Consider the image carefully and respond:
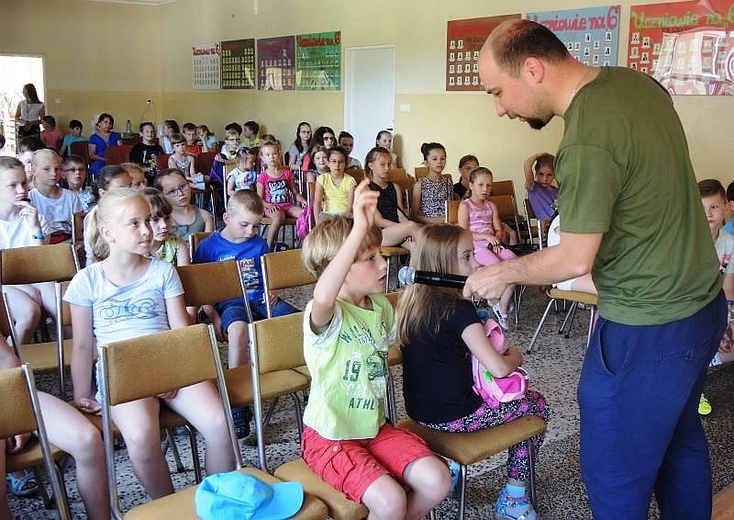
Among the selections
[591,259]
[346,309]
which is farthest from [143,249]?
[591,259]

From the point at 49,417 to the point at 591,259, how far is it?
1.55 m

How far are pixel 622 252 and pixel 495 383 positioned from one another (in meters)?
0.71

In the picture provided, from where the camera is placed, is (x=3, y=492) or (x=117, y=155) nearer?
(x=3, y=492)

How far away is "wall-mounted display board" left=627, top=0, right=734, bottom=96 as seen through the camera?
5652mm

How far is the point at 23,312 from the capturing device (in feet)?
10.7

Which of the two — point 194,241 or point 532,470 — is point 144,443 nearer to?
point 532,470

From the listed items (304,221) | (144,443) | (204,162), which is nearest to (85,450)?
(144,443)

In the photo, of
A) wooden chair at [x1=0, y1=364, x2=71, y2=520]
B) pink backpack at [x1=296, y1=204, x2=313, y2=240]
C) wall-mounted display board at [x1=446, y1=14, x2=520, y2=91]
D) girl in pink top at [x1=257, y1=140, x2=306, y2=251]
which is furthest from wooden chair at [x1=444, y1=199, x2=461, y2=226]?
wooden chair at [x1=0, y1=364, x2=71, y2=520]

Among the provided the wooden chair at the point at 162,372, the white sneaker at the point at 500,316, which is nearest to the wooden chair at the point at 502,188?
the white sneaker at the point at 500,316

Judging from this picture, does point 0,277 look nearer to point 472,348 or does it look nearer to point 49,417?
point 49,417

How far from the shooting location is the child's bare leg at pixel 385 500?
70.6 inches

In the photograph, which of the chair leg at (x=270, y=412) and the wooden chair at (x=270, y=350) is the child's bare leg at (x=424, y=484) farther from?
the chair leg at (x=270, y=412)

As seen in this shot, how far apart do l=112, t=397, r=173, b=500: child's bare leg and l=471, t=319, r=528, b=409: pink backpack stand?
0.98 meters

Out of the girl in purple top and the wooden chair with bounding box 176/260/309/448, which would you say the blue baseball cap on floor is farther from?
the girl in purple top
